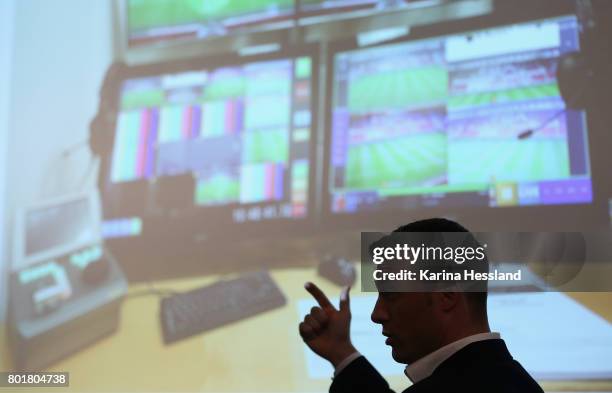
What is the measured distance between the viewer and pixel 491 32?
4.66 feet

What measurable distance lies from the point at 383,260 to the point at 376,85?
1.98 feet

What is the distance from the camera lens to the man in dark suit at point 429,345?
79 cm

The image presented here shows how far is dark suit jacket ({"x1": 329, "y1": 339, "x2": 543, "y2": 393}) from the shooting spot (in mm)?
770

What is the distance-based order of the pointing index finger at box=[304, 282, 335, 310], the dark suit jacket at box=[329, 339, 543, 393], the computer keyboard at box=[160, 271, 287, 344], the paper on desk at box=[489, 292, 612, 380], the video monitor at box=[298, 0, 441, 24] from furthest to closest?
1. the video monitor at box=[298, 0, 441, 24]
2. the computer keyboard at box=[160, 271, 287, 344]
3. the paper on desk at box=[489, 292, 612, 380]
4. the pointing index finger at box=[304, 282, 335, 310]
5. the dark suit jacket at box=[329, 339, 543, 393]

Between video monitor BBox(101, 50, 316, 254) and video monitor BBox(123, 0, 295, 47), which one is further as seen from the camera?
video monitor BBox(123, 0, 295, 47)

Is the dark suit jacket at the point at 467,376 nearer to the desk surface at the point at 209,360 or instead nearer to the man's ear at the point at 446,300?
the man's ear at the point at 446,300

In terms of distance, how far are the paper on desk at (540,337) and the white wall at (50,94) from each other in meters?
0.82

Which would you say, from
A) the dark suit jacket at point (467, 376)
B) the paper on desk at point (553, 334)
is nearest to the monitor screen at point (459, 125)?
the paper on desk at point (553, 334)

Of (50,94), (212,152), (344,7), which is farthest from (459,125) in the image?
(50,94)

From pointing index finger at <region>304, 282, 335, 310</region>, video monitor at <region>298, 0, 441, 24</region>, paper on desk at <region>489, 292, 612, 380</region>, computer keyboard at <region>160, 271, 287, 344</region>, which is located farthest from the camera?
video monitor at <region>298, 0, 441, 24</region>

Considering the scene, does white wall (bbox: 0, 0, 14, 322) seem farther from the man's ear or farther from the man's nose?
the man's ear

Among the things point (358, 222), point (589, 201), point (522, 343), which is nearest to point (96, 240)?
point (358, 222)

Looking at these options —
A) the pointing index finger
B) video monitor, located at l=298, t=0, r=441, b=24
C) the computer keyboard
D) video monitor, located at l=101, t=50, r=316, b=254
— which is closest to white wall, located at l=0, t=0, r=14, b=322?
video monitor, located at l=101, t=50, r=316, b=254

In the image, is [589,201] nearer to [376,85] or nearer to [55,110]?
[376,85]
